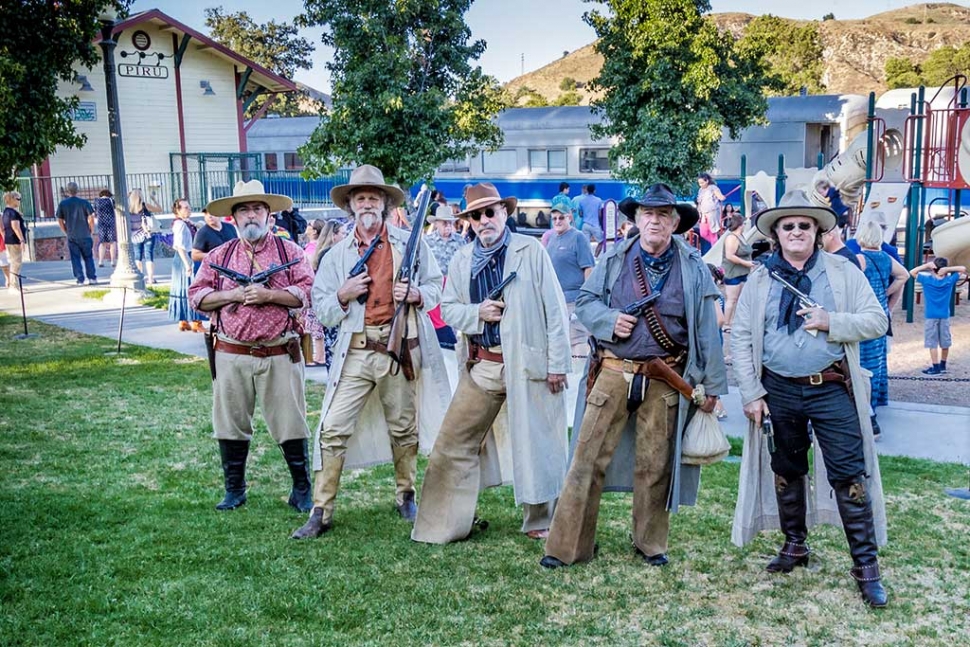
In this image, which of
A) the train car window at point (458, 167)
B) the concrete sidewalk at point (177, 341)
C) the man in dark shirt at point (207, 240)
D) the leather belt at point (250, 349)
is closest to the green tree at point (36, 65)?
the concrete sidewalk at point (177, 341)

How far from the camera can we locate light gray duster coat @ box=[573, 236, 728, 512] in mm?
4844

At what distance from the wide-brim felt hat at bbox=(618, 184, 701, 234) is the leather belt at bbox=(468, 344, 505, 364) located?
39.6 inches

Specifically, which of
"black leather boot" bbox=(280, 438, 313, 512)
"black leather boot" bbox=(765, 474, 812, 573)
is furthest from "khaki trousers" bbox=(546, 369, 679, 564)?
"black leather boot" bbox=(280, 438, 313, 512)

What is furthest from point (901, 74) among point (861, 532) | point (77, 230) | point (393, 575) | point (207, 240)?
point (393, 575)

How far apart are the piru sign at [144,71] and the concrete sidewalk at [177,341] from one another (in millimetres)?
7587

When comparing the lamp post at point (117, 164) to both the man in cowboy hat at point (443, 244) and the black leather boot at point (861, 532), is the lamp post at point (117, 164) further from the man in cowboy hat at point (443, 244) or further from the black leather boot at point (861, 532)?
the black leather boot at point (861, 532)

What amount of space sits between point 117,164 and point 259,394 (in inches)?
449

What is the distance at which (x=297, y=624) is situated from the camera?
4359mm

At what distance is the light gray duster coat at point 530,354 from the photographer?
5.25m

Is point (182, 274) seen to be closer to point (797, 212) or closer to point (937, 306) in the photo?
point (937, 306)

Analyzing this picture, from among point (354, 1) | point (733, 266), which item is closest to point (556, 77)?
point (354, 1)

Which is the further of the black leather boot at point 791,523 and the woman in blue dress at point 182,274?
the woman in blue dress at point 182,274

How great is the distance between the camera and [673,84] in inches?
854

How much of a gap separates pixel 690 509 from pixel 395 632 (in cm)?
237
